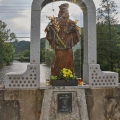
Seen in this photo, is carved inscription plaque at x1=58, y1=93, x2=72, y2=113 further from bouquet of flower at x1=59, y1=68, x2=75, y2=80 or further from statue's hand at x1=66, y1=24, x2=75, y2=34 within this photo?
statue's hand at x1=66, y1=24, x2=75, y2=34

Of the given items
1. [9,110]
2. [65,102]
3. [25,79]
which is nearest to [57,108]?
[65,102]

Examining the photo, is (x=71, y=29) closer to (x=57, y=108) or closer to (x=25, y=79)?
(x=25, y=79)

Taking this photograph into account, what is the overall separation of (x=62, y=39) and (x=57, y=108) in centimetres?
205

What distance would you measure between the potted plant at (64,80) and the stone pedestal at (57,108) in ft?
0.52

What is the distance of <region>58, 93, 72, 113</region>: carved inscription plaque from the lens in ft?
15.8

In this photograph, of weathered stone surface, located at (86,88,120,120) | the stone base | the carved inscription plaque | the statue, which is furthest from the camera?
the statue

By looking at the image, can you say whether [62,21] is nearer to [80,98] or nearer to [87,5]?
[87,5]

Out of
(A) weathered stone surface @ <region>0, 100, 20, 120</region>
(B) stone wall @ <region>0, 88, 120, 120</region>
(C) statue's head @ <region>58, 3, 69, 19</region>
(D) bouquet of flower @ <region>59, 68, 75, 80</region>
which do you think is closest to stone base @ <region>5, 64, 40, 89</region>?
(B) stone wall @ <region>0, 88, 120, 120</region>

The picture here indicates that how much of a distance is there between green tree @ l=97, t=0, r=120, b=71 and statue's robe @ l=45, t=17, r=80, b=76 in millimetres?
11581

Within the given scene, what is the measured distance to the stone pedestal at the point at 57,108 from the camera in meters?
4.70

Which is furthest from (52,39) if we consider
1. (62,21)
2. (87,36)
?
(87,36)

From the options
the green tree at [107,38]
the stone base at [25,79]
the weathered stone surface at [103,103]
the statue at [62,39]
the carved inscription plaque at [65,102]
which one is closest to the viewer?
the carved inscription plaque at [65,102]

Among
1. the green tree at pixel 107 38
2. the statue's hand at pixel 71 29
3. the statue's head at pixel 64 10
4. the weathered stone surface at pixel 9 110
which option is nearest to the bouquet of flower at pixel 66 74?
the statue's hand at pixel 71 29

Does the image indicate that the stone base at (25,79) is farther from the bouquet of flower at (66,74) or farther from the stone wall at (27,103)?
the bouquet of flower at (66,74)
